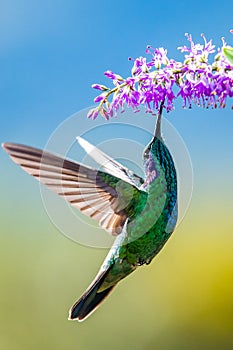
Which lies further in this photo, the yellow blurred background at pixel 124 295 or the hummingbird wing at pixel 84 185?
the yellow blurred background at pixel 124 295

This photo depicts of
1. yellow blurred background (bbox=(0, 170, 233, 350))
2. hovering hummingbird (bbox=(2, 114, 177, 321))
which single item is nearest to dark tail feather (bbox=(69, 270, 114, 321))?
hovering hummingbird (bbox=(2, 114, 177, 321))

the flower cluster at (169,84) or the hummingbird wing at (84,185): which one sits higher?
the flower cluster at (169,84)

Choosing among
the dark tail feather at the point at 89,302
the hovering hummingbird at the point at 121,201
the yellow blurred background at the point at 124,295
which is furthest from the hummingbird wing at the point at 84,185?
the yellow blurred background at the point at 124,295

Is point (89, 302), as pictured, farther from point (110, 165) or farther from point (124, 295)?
point (124, 295)

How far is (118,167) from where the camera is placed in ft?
6.40

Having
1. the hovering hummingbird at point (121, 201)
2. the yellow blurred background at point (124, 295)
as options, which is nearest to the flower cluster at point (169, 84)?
the hovering hummingbird at point (121, 201)

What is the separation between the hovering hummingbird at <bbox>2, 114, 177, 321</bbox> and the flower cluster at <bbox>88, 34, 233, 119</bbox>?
5.1 inches

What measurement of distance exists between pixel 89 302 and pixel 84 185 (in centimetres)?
43

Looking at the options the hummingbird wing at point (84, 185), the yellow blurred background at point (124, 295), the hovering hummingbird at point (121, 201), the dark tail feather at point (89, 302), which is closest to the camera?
the hummingbird wing at point (84, 185)

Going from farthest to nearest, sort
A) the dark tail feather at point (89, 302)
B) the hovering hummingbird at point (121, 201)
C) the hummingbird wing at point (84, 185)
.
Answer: the dark tail feather at point (89, 302) → the hovering hummingbird at point (121, 201) → the hummingbird wing at point (84, 185)

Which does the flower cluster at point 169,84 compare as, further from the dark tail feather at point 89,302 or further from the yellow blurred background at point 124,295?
the yellow blurred background at point 124,295

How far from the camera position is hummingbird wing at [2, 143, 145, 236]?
1.48 m

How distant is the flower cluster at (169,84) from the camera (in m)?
1.66

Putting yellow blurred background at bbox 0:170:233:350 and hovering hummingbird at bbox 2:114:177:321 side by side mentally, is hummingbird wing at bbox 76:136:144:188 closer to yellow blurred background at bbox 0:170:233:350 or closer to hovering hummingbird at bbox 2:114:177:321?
hovering hummingbird at bbox 2:114:177:321
